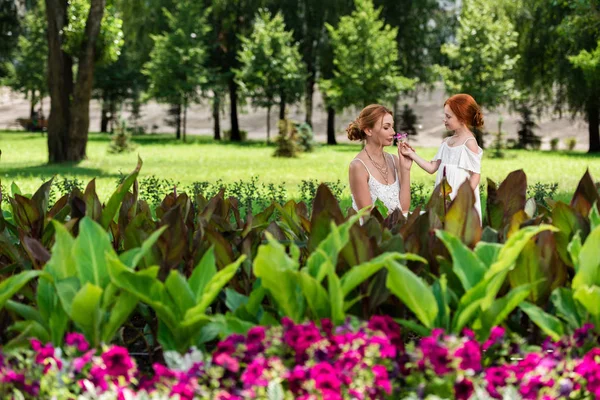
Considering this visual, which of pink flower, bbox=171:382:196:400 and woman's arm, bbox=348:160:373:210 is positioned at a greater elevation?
woman's arm, bbox=348:160:373:210

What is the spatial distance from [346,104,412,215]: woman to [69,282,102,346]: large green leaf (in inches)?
120

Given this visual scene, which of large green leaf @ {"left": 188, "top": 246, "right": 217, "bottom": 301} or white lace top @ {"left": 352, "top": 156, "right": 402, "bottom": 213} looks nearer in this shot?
large green leaf @ {"left": 188, "top": 246, "right": 217, "bottom": 301}

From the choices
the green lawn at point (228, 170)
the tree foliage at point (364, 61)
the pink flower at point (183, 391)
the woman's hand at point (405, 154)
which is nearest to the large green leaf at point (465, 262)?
→ the pink flower at point (183, 391)

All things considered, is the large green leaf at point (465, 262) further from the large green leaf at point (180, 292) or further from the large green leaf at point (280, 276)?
the large green leaf at point (180, 292)

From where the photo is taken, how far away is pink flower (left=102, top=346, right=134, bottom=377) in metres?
2.82

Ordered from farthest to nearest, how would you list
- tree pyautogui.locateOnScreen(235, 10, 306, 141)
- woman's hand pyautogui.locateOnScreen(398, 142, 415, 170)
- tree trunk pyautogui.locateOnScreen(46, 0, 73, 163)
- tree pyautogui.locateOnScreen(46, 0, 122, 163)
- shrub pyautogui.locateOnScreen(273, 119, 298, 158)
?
tree pyautogui.locateOnScreen(235, 10, 306, 141), shrub pyautogui.locateOnScreen(273, 119, 298, 158), tree trunk pyautogui.locateOnScreen(46, 0, 73, 163), tree pyautogui.locateOnScreen(46, 0, 122, 163), woman's hand pyautogui.locateOnScreen(398, 142, 415, 170)

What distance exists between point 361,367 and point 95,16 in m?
Result: 20.3

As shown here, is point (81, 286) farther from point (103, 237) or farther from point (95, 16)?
point (95, 16)

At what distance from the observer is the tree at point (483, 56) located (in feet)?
129

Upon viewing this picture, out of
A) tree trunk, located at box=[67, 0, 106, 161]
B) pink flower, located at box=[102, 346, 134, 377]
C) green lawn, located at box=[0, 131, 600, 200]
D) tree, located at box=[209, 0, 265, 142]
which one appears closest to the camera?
pink flower, located at box=[102, 346, 134, 377]

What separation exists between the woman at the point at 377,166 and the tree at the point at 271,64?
126 feet

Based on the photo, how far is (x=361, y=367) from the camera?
2.84m

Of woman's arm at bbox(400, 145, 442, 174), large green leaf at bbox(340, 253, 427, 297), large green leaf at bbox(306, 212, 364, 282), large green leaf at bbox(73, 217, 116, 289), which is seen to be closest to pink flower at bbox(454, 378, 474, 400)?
large green leaf at bbox(340, 253, 427, 297)

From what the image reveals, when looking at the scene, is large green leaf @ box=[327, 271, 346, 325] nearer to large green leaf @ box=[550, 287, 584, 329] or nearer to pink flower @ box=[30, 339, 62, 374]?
large green leaf @ box=[550, 287, 584, 329]
